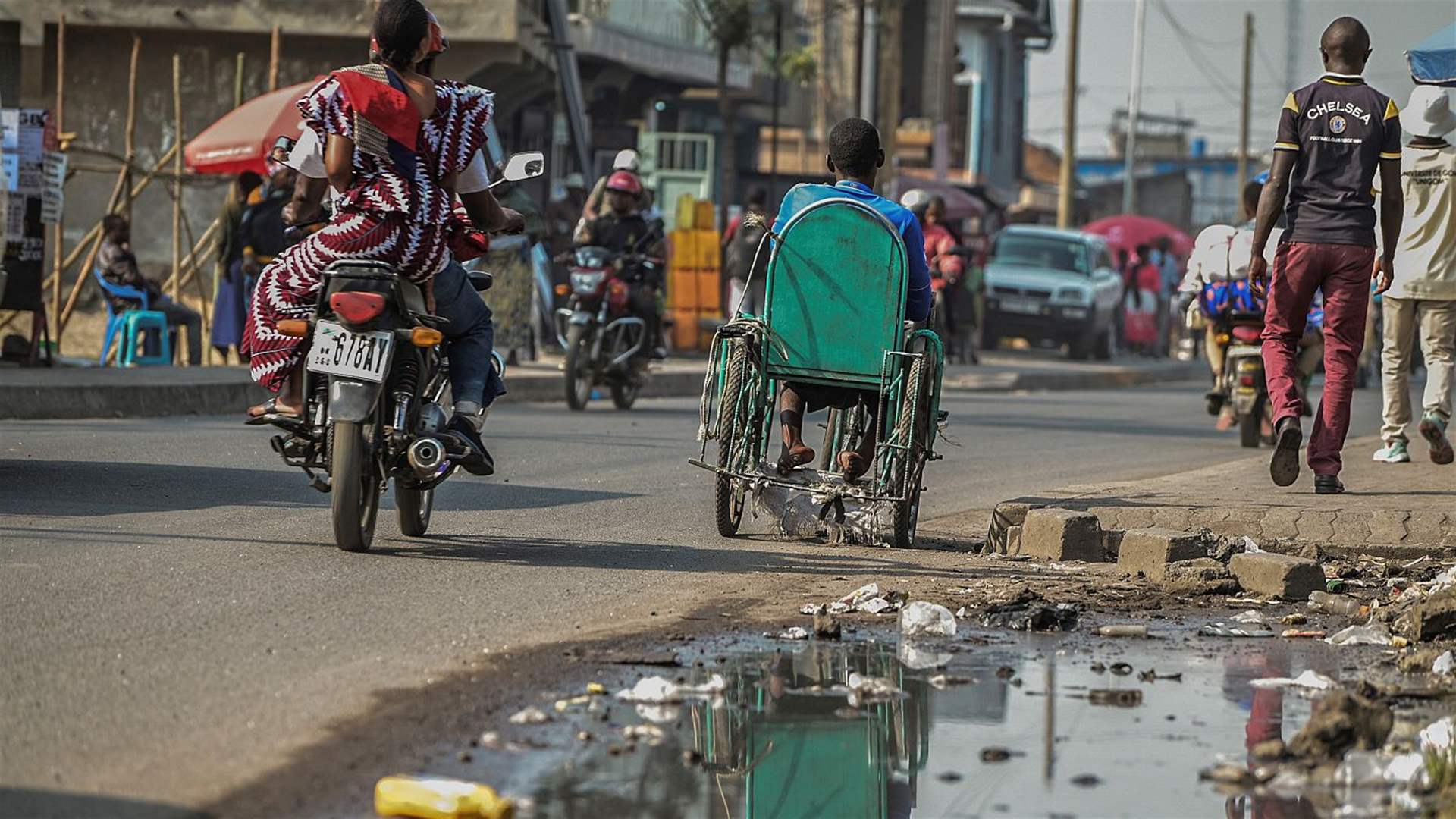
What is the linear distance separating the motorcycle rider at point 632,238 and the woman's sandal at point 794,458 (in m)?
7.63

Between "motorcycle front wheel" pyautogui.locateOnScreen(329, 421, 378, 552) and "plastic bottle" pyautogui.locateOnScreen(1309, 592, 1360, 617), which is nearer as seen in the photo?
"plastic bottle" pyautogui.locateOnScreen(1309, 592, 1360, 617)

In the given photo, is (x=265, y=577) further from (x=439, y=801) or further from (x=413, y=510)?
(x=439, y=801)

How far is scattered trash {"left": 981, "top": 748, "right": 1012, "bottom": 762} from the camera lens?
429 centimetres

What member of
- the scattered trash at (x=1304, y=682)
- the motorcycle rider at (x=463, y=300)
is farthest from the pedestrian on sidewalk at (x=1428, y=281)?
the scattered trash at (x=1304, y=682)

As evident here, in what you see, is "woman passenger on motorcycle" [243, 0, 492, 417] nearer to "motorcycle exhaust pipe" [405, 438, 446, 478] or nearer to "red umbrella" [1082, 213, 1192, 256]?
"motorcycle exhaust pipe" [405, 438, 446, 478]

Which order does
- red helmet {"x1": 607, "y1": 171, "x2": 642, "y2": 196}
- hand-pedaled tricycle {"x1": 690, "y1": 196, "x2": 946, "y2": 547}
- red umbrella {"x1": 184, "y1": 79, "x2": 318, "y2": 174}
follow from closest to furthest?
hand-pedaled tricycle {"x1": 690, "y1": 196, "x2": 946, "y2": 547} → red helmet {"x1": 607, "y1": 171, "x2": 642, "y2": 196} → red umbrella {"x1": 184, "y1": 79, "x2": 318, "y2": 174}

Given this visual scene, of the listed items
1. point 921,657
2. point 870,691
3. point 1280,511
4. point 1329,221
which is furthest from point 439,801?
point 1329,221

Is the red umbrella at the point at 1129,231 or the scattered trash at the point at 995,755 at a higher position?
the red umbrella at the point at 1129,231

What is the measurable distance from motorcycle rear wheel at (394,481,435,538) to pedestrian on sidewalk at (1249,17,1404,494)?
146 inches

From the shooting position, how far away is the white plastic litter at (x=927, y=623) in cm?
585

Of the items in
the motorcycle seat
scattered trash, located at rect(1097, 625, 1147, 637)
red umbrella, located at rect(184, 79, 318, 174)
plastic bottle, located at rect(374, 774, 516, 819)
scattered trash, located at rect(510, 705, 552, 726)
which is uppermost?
red umbrella, located at rect(184, 79, 318, 174)

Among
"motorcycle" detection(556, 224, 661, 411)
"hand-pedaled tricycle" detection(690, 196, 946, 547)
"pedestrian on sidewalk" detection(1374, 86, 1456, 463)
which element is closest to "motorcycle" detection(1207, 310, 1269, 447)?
"pedestrian on sidewalk" detection(1374, 86, 1456, 463)

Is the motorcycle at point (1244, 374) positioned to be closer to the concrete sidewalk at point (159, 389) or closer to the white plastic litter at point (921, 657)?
the concrete sidewalk at point (159, 389)

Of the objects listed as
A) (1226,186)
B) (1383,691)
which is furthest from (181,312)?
(1226,186)
